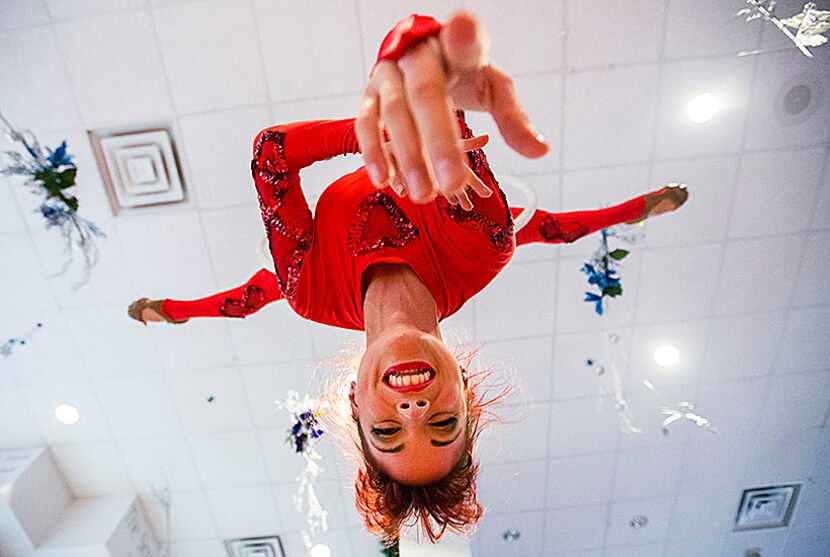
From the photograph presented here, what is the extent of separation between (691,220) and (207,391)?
7.04ft

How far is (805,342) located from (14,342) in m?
3.41

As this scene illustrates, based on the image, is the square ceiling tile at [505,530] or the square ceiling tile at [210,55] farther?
the square ceiling tile at [505,530]

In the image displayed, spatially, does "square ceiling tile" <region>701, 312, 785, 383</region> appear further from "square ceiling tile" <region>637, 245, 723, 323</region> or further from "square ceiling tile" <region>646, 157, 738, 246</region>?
"square ceiling tile" <region>646, 157, 738, 246</region>

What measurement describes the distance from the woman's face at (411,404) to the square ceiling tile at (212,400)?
141cm

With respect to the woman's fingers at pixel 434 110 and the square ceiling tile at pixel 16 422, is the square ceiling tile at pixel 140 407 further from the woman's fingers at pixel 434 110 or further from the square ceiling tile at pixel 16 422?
the woman's fingers at pixel 434 110

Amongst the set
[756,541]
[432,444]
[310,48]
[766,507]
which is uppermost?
[310,48]

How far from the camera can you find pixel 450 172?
0.64m

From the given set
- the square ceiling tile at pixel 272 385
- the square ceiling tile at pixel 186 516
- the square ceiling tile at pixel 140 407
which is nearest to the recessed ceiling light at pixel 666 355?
the square ceiling tile at pixel 272 385

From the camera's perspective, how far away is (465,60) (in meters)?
0.67

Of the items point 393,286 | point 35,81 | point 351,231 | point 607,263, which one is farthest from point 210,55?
point 607,263

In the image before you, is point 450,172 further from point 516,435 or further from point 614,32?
point 516,435

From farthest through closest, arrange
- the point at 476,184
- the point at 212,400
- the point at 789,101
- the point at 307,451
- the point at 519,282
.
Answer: the point at 307,451
the point at 212,400
the point at 519,282
the point at 789,101
the point at 476,184

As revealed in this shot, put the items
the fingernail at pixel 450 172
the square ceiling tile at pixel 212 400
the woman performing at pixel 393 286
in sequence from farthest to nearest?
the square ceiling tile at pixel 212 400 → the woman performing at pixel 393 286 → the fingernail at pixel 450 172

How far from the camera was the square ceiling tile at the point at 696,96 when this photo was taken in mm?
1886
